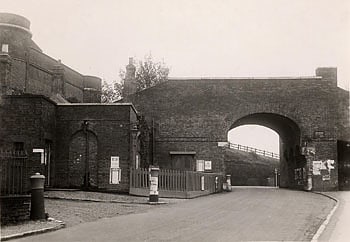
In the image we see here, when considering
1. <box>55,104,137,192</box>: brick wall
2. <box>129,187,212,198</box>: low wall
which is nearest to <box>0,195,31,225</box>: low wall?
<box>129,187,212,198</box>: low wall

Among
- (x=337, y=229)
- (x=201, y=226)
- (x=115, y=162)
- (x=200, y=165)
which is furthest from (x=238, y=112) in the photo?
(x=337, y=229)

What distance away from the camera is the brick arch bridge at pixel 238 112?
31.9 meters

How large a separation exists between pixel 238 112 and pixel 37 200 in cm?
2125

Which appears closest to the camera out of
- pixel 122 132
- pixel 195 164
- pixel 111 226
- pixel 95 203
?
pixel 111 226

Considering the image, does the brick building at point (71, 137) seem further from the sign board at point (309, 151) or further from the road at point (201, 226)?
the sign board at point (309, 151)

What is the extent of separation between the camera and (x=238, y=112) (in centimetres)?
3241

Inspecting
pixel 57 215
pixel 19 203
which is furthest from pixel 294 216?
pixel 19 203

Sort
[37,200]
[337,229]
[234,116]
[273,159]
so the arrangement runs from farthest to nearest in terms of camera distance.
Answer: [273,159] < [234,116] < [37,200] < [337,229]

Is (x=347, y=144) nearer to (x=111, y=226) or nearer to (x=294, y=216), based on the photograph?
(x=294, y=216)

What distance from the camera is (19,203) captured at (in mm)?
12016

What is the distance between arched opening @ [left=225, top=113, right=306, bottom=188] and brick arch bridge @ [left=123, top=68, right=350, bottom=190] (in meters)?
0.59

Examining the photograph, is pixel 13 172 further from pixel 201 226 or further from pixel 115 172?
pixel 115 172

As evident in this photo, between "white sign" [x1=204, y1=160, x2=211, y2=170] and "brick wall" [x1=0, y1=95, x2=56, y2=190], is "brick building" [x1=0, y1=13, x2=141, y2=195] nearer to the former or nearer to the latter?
"brick wall" [x1=0, y1=95, x2=56, y2=190]

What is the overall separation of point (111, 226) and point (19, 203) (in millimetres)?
2126
